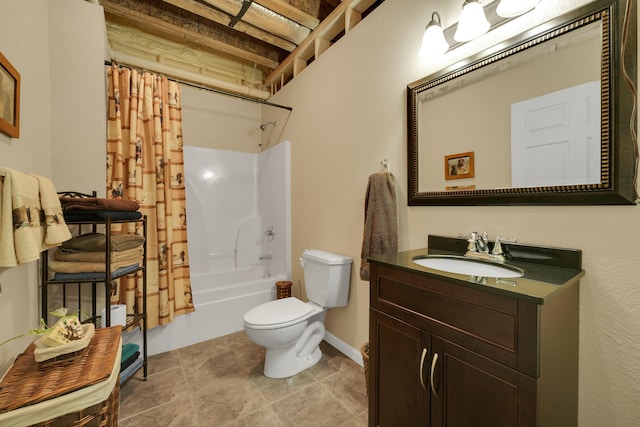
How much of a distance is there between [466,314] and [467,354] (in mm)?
134

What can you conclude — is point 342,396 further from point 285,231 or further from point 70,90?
point 70,90

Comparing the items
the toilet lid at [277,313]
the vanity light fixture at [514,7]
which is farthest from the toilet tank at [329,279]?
the vanity light fixture at [514,7]

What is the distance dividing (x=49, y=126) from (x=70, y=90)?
28 cm

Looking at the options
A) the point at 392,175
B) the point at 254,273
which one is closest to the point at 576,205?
the point at 392,175

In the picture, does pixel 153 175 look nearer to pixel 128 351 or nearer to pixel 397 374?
pixel 128 351

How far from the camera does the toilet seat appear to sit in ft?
5.41

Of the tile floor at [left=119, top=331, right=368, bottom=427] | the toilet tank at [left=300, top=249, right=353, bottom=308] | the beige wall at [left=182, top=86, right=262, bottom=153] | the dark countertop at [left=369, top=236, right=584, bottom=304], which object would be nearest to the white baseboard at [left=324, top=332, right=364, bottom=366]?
the tile floor at [left=119, top=331, right=368, bottom=427]

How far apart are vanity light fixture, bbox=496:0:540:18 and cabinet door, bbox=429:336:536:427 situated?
1318 millimetres

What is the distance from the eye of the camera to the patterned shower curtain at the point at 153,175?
1.96 metres

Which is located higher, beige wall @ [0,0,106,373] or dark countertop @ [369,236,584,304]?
beige wall @ [0,0,106,373]

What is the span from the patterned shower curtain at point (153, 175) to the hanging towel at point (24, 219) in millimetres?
859

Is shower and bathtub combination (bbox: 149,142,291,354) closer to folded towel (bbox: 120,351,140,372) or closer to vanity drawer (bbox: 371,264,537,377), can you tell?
folded towel (bbox: 120,351,140,372)

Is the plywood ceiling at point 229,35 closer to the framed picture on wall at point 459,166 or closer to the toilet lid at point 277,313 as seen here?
A: the framed picture on wall at point 459,166

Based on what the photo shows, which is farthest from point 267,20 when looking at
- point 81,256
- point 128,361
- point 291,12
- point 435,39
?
point 128,361
